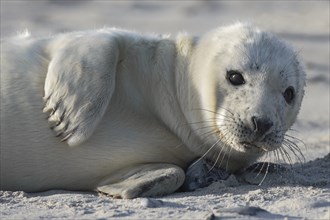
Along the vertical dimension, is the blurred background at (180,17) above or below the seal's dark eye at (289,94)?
above

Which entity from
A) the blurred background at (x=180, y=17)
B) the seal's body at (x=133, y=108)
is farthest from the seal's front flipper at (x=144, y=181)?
the blurred background at (x=180, y=17)

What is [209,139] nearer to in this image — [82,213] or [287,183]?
[287,183]

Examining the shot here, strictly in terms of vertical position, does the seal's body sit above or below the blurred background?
below

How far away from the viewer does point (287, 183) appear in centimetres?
491

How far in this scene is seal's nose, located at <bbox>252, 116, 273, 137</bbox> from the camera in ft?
15.0

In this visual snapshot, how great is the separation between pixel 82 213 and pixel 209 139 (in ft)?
3.84

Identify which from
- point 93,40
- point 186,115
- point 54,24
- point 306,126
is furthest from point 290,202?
point 54,24

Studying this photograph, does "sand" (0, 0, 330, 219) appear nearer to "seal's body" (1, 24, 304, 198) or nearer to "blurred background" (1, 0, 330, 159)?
"blurred background" (1, 0, 330, 159)

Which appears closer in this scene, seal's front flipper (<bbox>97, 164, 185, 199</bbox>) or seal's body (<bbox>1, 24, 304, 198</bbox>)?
seal's front flipper (<bbox>97, 164, 185, 199</bbox>)

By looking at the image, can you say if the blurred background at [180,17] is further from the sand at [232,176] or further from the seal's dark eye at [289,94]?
the seal's dark eye at [289,94]

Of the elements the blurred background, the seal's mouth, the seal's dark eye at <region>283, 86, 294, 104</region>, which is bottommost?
the seal's mouth

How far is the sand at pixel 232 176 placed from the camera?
4.05 metres

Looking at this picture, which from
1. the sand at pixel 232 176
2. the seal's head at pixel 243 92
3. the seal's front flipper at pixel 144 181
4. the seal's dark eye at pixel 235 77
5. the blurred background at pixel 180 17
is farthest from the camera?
the blurred background at pixel 180 17

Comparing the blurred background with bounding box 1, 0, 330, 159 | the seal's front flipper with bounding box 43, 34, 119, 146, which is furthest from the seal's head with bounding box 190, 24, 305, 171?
the blurred background with bounding box 1, 0, 330, 159
